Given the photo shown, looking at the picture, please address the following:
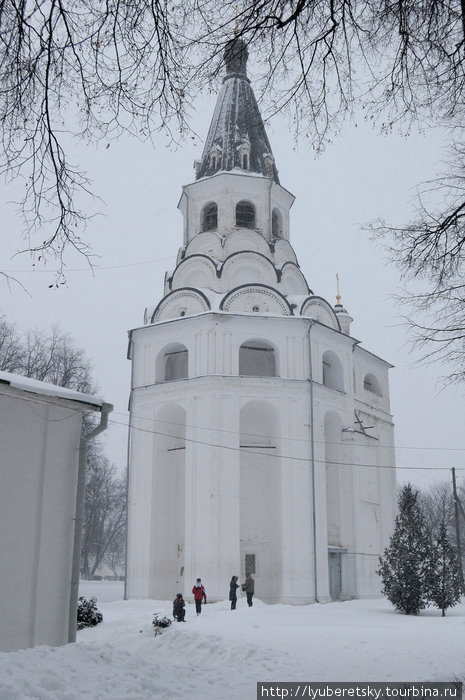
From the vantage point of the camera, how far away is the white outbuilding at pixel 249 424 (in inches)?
907

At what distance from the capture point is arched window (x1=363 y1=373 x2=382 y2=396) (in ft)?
97.3

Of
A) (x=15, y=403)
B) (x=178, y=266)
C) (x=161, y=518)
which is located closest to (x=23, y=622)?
(x=15, y=403)

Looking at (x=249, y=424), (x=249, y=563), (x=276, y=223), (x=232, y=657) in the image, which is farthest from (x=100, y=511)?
(x=232, y=657)

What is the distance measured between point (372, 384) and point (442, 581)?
12.6 metres

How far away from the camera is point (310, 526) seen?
23.1 meters

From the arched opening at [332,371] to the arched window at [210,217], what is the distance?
683cm

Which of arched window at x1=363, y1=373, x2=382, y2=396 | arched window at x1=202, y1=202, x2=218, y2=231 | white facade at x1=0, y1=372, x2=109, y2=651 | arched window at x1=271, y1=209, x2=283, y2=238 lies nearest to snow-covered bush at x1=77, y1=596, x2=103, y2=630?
white facade at x1=0, y1=372, x2=109, y2=651

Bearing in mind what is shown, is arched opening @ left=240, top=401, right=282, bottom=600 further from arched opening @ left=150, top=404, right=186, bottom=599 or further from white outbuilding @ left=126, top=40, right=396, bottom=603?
arched opening @ left=150, top=404, right=186, bottom=599

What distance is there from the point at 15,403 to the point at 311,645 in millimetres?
5936

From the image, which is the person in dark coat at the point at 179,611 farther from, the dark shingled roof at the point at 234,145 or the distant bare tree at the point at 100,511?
the dark shingled roof at the point at 234,145

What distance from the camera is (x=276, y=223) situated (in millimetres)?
29109

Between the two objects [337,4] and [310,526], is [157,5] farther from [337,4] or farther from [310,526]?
[310,526]

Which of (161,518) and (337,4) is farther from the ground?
(337,4)

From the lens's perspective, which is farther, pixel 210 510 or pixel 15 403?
pixel 210 510
